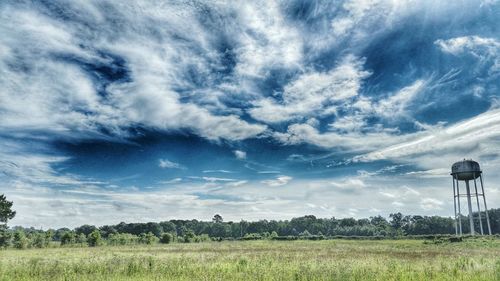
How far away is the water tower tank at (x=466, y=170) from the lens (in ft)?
244

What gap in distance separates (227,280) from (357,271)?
565 cm

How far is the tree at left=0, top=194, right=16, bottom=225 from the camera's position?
81125mm

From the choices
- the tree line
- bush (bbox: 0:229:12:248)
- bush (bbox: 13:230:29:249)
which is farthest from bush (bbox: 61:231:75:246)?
Answer: bush (bbox: 0:229:12:248)

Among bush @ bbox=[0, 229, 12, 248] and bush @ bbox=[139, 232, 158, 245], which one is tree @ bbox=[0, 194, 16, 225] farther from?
bush @ bbox=[139, 232, 158, 245]

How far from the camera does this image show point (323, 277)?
14.3 meters

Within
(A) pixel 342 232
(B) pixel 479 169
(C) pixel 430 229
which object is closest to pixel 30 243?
(B) pixel 479 169

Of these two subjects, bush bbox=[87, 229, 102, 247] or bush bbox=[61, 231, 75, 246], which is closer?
bush bbox=[61, 231, 75, 246]

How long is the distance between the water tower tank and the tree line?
26.8 m

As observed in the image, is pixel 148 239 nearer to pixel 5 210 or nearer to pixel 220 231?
pixel 5 210

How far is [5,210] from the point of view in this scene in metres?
81.6

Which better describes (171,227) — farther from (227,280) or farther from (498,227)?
(227,280)

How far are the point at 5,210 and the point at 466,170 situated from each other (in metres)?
96.8

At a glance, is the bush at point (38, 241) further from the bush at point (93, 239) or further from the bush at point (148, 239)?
the bush at point (148, 239)

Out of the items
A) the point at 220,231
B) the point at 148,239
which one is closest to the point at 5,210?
the point at 148,239
